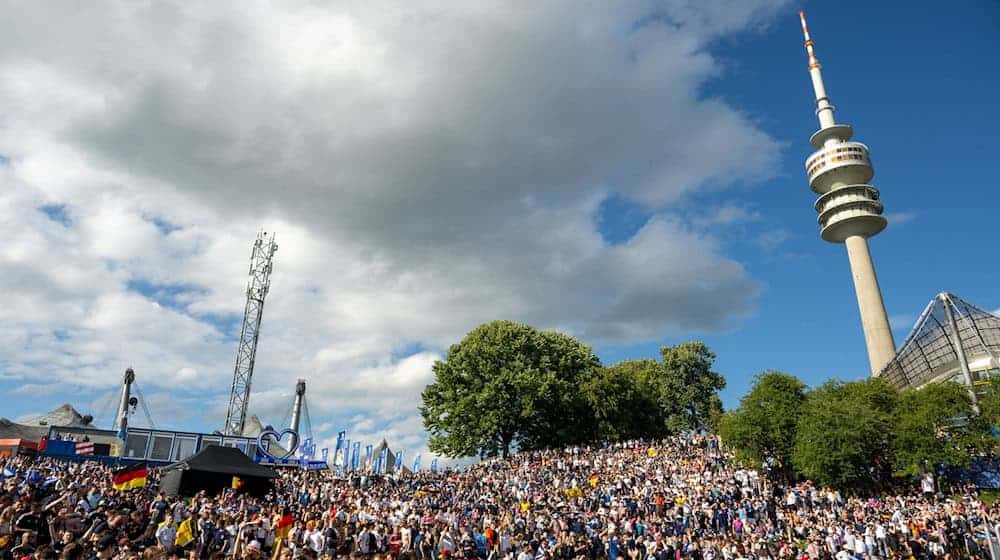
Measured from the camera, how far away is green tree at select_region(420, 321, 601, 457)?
56250 millimetres

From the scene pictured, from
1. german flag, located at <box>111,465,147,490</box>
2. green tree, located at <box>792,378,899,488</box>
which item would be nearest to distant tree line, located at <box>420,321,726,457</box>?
green tree, located at <box>792,378,899,488</box>

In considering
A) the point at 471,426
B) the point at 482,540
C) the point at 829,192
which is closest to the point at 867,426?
the point at 482,540

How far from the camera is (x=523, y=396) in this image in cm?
5631

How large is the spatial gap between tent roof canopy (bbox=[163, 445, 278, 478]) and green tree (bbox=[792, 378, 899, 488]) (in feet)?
98.2

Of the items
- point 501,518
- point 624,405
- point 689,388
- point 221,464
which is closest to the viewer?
point 501,518

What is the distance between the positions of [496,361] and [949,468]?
118 feet

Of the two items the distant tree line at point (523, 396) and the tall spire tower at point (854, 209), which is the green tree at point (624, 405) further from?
the tall spire tower at point (854, 209)

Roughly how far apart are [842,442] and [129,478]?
35778 mm

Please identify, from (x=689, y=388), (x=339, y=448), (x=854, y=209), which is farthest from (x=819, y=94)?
(x=339, y=448)

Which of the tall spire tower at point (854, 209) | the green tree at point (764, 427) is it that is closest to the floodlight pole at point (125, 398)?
the green tree at point (764, 427)

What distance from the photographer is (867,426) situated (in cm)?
3522

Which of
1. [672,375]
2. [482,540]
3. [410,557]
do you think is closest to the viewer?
[410,557]

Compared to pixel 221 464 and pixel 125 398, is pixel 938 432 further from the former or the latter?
pixel 125 398

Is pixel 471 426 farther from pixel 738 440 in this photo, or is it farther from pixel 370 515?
pixel 370 515
